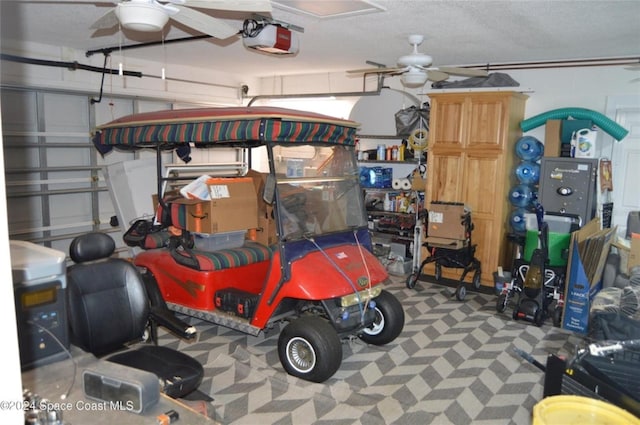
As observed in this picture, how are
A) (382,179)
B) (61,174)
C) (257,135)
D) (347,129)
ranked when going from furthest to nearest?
1. (382,179)
2. (61,174)
3. (347,129)
4. (257,135)

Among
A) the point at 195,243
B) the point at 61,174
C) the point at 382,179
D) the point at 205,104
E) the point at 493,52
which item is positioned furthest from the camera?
the point at 205,104

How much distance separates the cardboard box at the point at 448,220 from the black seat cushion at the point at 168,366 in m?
3.97

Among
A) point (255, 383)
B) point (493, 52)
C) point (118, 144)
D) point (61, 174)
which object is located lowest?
point (255, 383)

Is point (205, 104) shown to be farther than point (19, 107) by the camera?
Yes

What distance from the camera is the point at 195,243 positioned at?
483cm

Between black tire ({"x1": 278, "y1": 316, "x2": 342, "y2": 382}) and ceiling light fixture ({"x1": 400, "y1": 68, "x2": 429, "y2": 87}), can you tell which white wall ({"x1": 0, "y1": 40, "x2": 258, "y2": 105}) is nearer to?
ceiling light fixture ({"x1": 400, "y1": 68, "x2": 429, "y2": 87})

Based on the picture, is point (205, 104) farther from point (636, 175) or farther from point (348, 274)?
point (636, 175)

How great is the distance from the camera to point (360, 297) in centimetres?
400

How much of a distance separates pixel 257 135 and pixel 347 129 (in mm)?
972

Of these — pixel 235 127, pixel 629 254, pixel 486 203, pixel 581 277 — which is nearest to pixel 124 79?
pixel 235 127

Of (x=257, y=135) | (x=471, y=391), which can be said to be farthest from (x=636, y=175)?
(x=257, y=135)

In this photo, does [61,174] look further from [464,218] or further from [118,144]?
[464,218]

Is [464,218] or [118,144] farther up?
[118,144]

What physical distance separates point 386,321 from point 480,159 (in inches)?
115
